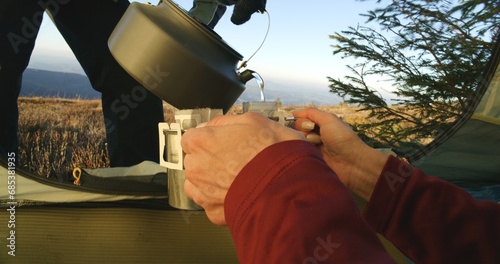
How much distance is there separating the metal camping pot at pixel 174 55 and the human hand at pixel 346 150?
208mm

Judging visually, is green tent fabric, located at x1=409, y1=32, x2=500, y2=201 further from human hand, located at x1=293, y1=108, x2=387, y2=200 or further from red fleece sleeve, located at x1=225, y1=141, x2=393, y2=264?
red fleece sleeve, located at x1=225, y1=141, x2=393, y2=264

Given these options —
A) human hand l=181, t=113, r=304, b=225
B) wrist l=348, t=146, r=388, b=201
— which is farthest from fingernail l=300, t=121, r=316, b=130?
human hand l=181, t=113, r=304, b=225

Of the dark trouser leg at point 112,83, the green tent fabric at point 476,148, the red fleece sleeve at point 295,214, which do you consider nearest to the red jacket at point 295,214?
the red fleece sleeve at point 295,214

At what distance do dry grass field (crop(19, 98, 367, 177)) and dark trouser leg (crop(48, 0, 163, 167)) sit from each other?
102 mm

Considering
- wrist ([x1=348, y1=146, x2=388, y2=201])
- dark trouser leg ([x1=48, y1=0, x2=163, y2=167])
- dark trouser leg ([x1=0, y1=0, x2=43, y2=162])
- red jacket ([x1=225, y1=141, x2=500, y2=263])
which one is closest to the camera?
red jacket ([x1=225, y1=141, x2=500, y2=263])

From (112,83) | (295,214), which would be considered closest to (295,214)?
(295,214)

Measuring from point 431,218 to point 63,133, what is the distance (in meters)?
2.00

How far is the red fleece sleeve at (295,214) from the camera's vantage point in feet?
1.17

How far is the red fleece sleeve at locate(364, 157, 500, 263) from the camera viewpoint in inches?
29.0

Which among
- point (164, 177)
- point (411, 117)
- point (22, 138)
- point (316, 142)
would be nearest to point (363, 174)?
point (316, 142)

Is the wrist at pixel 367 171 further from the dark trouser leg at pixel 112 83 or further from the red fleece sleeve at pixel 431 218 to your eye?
the dark trouser leg at pixel 112 83

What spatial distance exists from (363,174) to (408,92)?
6.01 feet

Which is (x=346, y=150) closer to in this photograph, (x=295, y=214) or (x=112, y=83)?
(x=295, y=214)

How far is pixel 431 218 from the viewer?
30.2 inches
